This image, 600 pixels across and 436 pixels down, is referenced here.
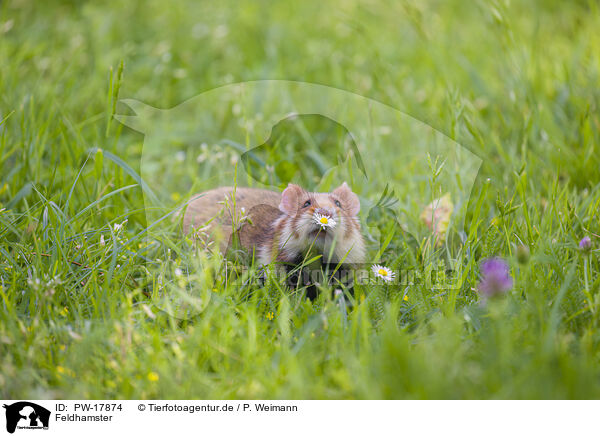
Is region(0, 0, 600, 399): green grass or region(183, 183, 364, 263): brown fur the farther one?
region(183, 183, 364, 263): brown fur

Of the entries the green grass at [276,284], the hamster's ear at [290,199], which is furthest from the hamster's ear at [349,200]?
the green grass at [276,284]

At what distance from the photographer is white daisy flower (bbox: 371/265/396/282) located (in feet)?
9.86

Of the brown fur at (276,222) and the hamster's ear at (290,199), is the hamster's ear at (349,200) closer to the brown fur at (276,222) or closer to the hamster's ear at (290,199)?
the brown fur at (276,222)

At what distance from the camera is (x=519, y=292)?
2693 mm

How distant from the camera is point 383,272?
9.97 ft

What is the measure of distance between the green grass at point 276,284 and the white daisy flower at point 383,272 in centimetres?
10

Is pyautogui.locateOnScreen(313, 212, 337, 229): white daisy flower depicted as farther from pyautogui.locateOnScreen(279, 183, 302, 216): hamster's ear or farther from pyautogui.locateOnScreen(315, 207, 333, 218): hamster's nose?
pyautogui.locateOnScreen(279, 183, 302, 216): hamster's ear
